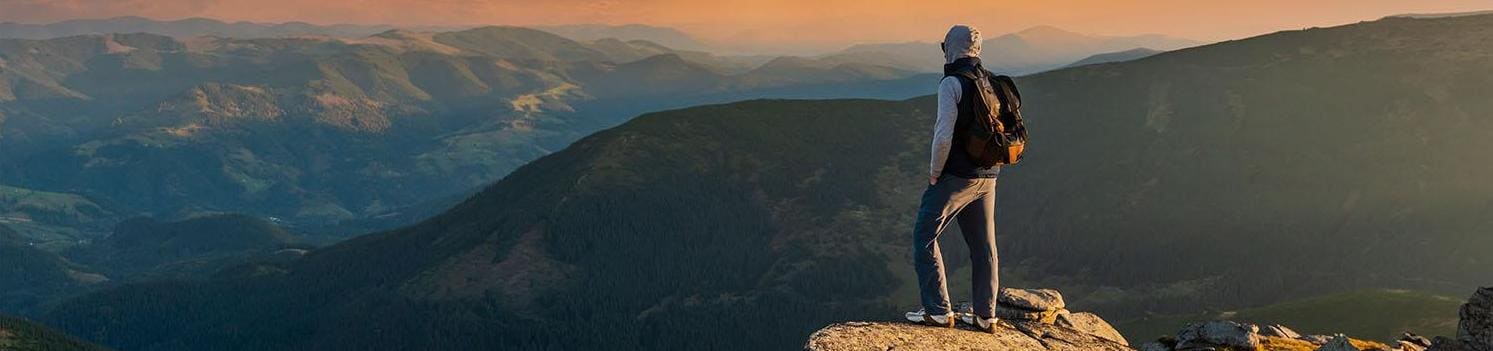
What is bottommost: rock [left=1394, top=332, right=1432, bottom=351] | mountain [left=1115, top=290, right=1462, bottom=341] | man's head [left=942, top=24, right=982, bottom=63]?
mountain [left=1115, top=290, right=1462, bottom=341]

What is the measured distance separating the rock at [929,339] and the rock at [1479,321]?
278 inches

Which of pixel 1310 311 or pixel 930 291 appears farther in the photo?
pixel 1310 311

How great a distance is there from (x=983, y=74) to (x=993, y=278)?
4.98 metres

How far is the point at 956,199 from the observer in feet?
58.6

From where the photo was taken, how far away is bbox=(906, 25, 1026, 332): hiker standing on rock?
55.6ft

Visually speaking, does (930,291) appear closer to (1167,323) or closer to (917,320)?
(917,320)

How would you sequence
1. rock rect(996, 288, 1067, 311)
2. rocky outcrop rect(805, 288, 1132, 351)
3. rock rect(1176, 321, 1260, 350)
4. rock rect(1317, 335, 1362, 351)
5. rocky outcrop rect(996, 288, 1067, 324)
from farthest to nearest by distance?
rock rect(1176, 321, 1260, 350) < rock rect(996, 288, 1067, 311) < rocky outcrop rect(996, 288, 1067, 324) < rock rect(1317, 335, 1362, 351) < rocky outcrop rect(805, 288, 1132, 351)

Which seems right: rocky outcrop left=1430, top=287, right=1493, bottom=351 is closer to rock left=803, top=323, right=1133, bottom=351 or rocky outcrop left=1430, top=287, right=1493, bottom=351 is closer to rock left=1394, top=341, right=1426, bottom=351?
rock left=803, top=323, right=1133, bottom=351

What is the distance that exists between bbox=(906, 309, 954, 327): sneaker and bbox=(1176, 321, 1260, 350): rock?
1033 cm

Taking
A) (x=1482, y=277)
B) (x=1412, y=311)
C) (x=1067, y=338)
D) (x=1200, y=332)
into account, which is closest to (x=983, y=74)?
(x=1067, y=338)

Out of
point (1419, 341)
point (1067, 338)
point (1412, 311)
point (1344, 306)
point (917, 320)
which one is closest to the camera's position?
point (917, 320)

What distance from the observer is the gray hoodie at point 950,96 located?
55.5 ft

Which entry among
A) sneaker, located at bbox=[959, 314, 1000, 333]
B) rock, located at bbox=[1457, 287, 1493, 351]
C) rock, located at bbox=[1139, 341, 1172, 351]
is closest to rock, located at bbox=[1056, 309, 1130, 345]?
rock, located at bbox=[1139, 341, 1172, 351]

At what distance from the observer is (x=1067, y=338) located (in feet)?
73.7
